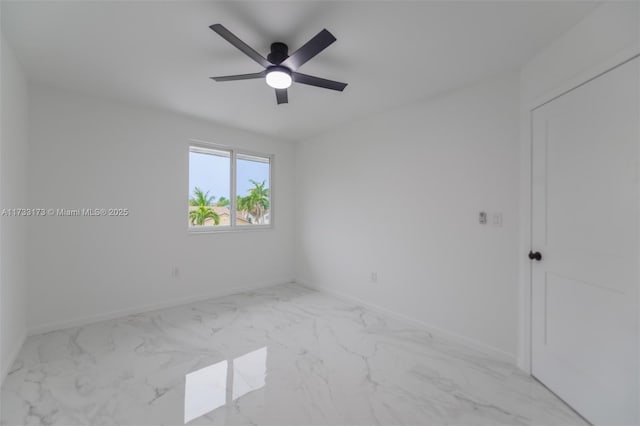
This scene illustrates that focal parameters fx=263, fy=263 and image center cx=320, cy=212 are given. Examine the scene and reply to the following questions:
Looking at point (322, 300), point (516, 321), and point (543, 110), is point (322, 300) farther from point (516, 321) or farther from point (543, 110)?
point (543, 110)

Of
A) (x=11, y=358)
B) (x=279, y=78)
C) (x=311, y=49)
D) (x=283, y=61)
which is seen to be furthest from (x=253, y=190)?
(x=11, y=358)

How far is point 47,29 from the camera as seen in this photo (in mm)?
1777

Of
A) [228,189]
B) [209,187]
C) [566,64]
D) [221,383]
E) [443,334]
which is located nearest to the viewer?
[566,64]

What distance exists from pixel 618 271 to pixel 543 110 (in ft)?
3.86

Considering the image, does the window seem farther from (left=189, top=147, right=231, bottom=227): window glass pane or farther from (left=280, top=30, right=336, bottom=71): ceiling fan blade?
(left=280, top=30, right=336, bottom=71): ceiling fan blade

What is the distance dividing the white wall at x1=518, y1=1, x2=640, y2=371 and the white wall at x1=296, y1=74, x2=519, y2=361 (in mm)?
91

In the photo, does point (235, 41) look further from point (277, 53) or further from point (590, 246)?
point (590, 246)

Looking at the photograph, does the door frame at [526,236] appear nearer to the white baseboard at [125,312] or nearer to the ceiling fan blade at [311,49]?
the ceiling fan blade at [311,49]

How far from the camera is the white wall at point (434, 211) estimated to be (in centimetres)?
224

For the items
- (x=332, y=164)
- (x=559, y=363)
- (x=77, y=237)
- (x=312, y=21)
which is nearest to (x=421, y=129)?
(x=332, y=164)

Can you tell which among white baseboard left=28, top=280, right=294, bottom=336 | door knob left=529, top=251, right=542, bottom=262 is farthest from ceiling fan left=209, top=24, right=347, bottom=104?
white baseboard left=28, top=280, right=294, bottom=336

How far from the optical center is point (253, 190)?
4219 millimetres

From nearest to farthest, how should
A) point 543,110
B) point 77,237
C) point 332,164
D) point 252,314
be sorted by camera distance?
point 543,110, point 77,237, point 252,314, point 332,164

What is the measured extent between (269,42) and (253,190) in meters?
2.57
